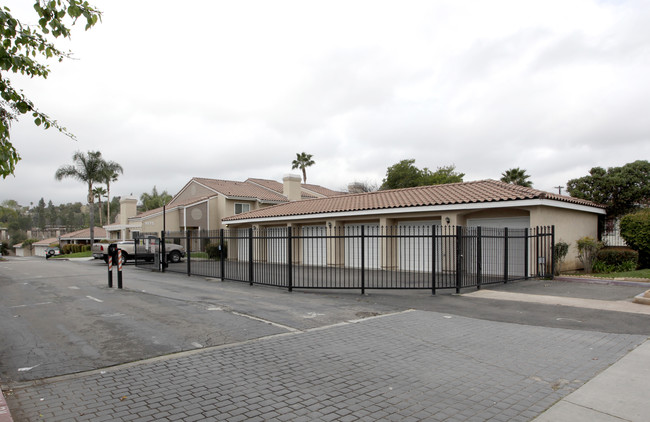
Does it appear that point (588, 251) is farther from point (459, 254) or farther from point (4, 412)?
point (4, 412)

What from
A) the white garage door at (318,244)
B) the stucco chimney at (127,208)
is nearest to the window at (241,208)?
the white garage door at (318,244)

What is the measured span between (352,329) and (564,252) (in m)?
11.4

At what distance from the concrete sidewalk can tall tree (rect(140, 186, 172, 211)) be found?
69051 millimetres

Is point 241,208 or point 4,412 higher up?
point 241,208

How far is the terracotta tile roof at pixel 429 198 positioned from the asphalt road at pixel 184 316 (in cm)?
364

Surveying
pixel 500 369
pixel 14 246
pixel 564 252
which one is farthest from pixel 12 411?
pixel 14 246

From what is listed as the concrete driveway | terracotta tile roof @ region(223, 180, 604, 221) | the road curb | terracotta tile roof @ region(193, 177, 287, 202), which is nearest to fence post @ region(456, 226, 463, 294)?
the concrete driveway

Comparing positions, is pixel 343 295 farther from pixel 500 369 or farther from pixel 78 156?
pixel 78 156

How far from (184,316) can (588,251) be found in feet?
50.6

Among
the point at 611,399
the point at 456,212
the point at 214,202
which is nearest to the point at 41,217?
the point at 214,202

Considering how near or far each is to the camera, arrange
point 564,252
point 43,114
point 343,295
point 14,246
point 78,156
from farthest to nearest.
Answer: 1. point 14,246
2. point 78,156
3. point 564,252
4. point 343,295
5. point 43,114

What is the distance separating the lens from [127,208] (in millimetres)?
45469

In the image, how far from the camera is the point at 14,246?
82.2 m

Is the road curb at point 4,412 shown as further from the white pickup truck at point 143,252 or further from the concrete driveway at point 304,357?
the white pickup truck at point 143,252
